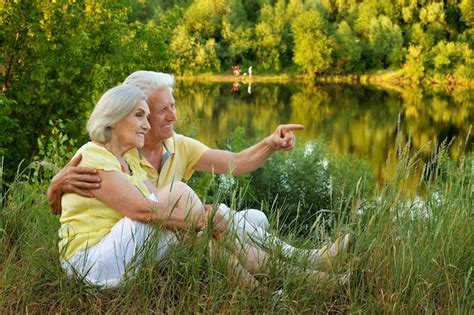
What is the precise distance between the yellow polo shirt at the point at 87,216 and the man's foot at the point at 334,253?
66 cm

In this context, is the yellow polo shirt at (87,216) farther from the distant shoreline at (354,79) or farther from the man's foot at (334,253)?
the distant shoreline at (354,79)

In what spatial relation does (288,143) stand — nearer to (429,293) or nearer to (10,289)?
(429,293)

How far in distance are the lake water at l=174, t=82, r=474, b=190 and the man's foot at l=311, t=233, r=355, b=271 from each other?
14151 millimetres

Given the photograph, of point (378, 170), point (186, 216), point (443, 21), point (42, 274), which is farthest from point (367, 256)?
point (443, 21)

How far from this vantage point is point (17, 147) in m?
8.04

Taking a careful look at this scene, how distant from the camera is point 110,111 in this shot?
2.58 metres

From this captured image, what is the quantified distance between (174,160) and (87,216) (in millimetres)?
735

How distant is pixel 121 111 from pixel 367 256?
0.95m

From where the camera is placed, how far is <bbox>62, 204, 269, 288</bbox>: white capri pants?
2.40 meters

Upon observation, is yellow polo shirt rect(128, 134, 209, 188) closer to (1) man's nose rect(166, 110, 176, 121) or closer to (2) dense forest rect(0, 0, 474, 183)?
(1) man's nose rect(166, 110, 176, 121)

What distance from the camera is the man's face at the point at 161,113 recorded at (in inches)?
120

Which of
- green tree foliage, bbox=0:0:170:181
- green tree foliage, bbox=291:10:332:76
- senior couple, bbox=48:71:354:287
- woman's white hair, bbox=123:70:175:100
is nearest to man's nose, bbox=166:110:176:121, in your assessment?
woman's white hair, bbox=123:70:175:100

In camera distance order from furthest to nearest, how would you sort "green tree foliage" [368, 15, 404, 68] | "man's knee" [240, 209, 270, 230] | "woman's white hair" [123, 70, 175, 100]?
"green tree foliage" [368, 15, 404, 68], "woman's white hair" [123, 70, 175, 100], "man's knee" [240, 209, 270, 230]

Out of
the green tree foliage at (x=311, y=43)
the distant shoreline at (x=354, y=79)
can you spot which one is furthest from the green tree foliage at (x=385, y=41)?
the green tree foliage at (x=311, y=43)
